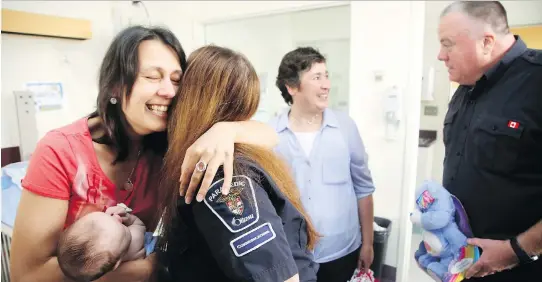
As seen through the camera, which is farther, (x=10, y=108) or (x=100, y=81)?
(x=10, y=108)

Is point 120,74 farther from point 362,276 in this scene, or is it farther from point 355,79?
point 355,79

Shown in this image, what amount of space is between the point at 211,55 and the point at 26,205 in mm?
619

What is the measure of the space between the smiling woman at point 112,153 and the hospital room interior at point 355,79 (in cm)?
67

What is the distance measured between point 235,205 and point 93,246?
0.43m

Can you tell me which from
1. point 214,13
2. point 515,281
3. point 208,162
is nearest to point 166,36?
point 208,162

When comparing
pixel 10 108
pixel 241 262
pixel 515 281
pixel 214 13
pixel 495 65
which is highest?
pixel 214 13

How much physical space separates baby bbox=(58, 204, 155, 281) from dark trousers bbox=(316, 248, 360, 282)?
40.0 inches

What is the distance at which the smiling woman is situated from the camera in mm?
855

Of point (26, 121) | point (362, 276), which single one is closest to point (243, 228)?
point (362, 276)

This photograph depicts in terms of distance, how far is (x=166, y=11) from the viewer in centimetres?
304

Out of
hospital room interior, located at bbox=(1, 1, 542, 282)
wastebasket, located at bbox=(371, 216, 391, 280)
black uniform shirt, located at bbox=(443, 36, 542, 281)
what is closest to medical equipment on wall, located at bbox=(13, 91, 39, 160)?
hospital room interior, located at bbox=(1, 1, 542, 282)

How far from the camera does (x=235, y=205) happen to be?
0.71 m

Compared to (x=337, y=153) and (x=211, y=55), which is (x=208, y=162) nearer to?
(x=211, y=55)

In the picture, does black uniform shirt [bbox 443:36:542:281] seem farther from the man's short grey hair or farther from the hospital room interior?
the hospital room interior
